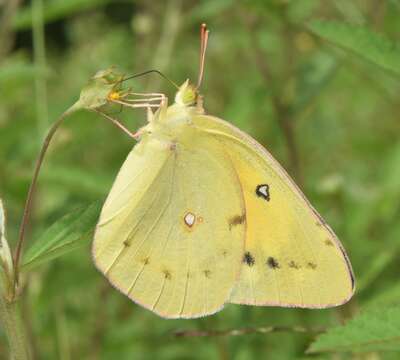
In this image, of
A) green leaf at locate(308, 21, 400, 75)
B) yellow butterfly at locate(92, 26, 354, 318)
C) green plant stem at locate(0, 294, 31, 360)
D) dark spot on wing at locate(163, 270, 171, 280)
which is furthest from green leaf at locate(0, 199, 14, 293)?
green leaf at locate(308, 21, 400, 75)

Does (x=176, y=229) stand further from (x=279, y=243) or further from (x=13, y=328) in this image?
(x=13, y=328)

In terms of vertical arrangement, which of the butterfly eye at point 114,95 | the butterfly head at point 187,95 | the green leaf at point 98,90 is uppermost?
the green leaf at point 98,90

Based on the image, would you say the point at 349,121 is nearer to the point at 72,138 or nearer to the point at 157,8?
the point at 157,8

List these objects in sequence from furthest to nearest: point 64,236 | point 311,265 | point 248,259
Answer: point 248,259, point 311,265, point 64,236

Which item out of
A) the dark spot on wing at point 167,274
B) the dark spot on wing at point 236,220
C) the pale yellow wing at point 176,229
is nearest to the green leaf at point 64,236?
the pale yellow wing at point 176,229

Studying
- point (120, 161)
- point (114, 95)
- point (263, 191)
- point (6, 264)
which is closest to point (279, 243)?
point (263, 191)

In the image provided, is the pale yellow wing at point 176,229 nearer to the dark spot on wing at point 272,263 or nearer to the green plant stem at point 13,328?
the dark spot on wing at point 272,263

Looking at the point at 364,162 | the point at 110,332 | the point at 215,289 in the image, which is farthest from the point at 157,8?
the point at 215,289
